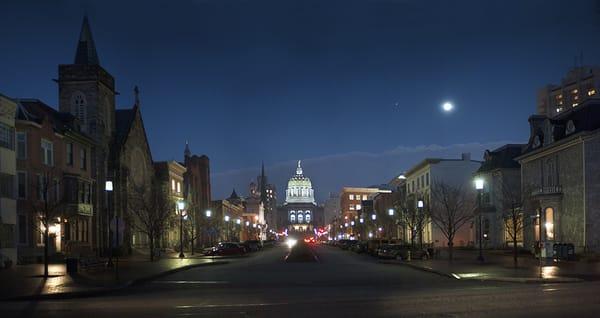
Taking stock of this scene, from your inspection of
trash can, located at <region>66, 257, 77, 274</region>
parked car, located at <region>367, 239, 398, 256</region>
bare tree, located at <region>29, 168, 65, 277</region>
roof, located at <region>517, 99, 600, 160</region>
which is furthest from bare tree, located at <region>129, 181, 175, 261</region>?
roof, located at <region>517, 99, 600, 160</region>

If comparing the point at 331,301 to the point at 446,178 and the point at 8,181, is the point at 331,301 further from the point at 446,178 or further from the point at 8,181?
the point at 446,178

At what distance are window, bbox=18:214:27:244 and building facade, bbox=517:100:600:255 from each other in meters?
34.2

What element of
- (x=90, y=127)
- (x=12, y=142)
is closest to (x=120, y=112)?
(x=90, y=127)

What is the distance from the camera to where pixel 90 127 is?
65500mm

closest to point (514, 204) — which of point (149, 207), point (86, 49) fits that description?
point (149, 207)

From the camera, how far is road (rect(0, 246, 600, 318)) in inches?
680

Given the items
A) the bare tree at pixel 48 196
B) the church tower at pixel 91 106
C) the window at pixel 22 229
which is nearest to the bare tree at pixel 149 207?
the church tower at pixel 91 106

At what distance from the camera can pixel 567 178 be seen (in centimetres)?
5147

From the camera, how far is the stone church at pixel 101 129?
65250 mm

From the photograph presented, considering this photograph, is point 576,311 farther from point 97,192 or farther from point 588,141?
point 97,192

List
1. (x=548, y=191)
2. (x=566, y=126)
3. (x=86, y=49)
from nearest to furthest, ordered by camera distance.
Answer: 1. (x=566, y=126)
2. (x=548, y=191)
3. (x=86, y=49)

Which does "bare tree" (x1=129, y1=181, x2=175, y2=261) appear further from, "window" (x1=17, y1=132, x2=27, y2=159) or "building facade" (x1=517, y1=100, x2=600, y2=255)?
"building facade" (x1=517, y1=100, x2=600, y2=255)

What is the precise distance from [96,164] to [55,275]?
3207cm

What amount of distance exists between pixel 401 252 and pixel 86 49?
36.8 m
